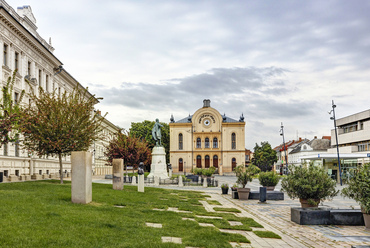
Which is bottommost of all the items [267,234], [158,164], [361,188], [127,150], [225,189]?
[225,189]

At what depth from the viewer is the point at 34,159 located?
32938mm

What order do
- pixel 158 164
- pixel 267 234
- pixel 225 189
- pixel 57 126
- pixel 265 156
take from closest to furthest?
pixel 267 234 → pixel 57 126 → pixel 225 189 → pixel 158 164 → pixel 265 156

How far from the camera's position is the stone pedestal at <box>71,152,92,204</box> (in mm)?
12141

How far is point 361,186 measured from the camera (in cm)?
1064

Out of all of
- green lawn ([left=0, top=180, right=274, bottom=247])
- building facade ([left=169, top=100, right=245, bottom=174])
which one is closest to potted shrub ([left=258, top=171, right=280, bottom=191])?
green lawn ([left=0, top=180, right=274, bottom=247])

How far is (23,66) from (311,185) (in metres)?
27.3

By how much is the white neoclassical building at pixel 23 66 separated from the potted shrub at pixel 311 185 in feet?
54.4

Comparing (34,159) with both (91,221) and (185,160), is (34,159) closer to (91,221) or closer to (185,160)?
(91,221)

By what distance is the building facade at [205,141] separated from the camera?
3428 inches

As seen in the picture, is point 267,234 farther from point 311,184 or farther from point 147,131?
point 147,131

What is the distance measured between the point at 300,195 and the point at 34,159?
2642 centimetres

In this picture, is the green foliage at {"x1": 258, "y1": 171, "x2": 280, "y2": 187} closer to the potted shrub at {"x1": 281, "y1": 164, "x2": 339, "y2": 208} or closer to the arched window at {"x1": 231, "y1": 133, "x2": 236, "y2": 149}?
the potted shrub at {"x1": 281, "y1": 164, "x2": 339, "y2": 208}

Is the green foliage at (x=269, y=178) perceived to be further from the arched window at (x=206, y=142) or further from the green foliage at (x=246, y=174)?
the arched window at (x=206, y=142)

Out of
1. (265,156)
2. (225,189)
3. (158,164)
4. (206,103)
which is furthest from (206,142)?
(225,189)
